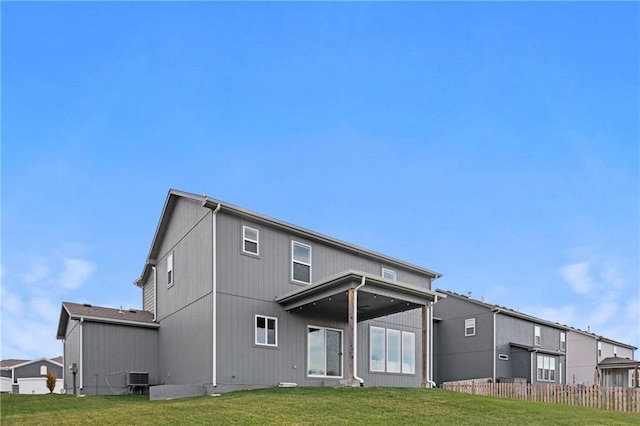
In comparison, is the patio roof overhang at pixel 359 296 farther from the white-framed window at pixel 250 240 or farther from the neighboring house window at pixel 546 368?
the neighboring house window at pixel 546 368

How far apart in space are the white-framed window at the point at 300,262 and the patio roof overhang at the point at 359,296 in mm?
1174

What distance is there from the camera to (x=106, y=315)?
20469mm

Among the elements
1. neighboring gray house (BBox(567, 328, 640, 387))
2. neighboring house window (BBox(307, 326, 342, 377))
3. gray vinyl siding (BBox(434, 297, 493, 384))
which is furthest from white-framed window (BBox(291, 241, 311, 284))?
neighboring gray house (BBox(567, 328, 640, 387))

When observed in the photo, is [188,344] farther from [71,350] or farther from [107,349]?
[71,350]

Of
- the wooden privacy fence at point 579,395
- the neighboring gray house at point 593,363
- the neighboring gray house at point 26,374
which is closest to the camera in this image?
the wooden privacy fence at point 579,395

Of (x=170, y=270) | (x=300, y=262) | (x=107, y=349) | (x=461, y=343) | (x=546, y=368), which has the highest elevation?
(x=300, y=262)

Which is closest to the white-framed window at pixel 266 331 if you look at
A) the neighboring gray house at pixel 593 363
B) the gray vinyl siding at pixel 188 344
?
the gray vinyl siding at pixel 188 344

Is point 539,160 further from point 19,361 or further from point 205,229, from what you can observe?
point 19,361

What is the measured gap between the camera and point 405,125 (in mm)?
22156

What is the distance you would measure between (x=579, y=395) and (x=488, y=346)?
13385 mm

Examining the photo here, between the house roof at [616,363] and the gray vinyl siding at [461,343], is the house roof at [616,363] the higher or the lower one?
the lower one

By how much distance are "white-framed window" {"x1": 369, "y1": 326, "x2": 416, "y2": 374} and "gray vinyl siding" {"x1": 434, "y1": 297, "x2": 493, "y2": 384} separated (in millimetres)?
8309

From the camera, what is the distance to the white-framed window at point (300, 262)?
736 inches

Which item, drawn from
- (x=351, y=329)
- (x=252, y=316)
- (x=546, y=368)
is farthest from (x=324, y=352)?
(x=546, y=368)
